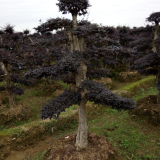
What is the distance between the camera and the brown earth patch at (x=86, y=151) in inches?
179

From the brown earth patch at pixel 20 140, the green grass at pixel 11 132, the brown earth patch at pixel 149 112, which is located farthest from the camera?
the brown earth patch at pixel 149 112

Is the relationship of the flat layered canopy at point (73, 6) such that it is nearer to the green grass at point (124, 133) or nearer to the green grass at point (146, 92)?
the green grass at point (124, 133)

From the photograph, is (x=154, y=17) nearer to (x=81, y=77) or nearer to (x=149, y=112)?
(x=149, y=112)

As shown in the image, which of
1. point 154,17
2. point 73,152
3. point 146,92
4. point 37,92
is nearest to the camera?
point 73,152

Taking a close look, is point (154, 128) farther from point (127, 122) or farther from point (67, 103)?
point (67, 103)

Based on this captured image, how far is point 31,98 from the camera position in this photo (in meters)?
10.8

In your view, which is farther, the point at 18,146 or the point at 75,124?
the point at 75,124

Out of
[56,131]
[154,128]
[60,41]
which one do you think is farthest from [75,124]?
[60,41]

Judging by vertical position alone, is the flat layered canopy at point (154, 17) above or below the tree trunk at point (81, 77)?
above

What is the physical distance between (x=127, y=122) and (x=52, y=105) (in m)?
4.88

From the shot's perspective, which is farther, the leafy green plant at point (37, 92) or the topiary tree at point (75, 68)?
the leafy green plant at point (37, 92)

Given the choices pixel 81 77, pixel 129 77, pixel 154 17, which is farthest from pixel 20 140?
pixel 129 77

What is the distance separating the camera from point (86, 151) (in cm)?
475

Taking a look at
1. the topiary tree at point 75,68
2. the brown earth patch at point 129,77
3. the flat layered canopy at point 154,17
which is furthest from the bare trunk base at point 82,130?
the brown earth patch at point 129,77
